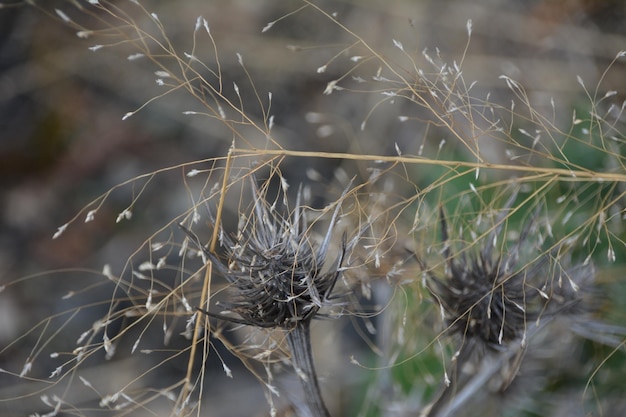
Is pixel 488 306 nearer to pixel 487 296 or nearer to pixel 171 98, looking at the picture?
pixel 487 296

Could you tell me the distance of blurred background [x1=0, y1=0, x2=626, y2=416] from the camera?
1537 mm

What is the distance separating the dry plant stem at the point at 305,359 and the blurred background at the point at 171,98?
0.79 metres

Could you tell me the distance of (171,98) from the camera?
5.34 feet

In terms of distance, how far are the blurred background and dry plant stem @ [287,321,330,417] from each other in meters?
0.79

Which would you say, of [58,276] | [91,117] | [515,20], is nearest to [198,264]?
[58,276]

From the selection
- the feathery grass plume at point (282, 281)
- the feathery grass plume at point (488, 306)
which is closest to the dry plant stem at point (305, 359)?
the feathery grass plume at point (282, 281)

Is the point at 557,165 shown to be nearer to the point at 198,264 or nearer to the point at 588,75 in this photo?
the point at 588,75

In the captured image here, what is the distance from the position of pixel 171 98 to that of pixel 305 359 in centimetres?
106

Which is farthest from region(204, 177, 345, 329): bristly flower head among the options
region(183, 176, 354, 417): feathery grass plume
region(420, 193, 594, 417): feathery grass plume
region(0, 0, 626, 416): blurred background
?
region(0, 0, 626, 416): blurred background

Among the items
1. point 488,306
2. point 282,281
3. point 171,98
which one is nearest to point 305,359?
point 282,281

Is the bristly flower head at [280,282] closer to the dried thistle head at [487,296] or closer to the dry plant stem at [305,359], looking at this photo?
the dry plant stem at [305,359]

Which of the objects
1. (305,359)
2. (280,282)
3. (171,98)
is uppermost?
(280,282)

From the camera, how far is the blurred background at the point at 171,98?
→ 1537 mm

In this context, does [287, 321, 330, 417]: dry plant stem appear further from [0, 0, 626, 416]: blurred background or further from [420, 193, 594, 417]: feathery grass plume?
[0, 0, 626, 416]: blurred background
